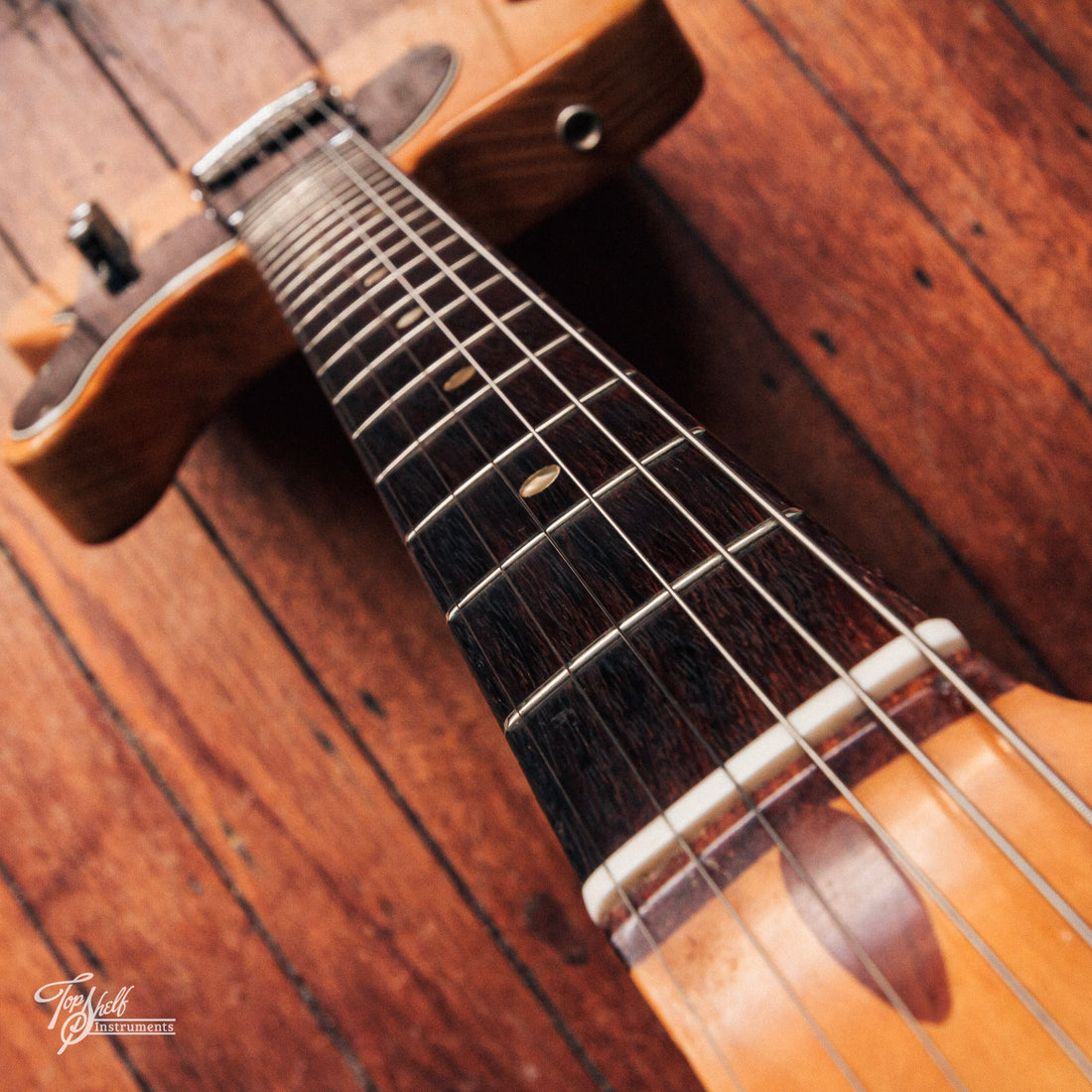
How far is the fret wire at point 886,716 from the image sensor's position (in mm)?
240

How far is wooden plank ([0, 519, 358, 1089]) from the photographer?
805mm

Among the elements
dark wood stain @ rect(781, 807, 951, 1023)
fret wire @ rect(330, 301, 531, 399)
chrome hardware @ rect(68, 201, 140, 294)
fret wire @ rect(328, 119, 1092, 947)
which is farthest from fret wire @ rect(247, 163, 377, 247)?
dark wood stain @ rect(781, 807, 951, 1023)

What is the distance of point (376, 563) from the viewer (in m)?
0.88

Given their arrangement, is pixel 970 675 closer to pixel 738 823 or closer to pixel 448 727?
pixel 738 823

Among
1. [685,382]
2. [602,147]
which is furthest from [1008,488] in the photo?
[602,147]

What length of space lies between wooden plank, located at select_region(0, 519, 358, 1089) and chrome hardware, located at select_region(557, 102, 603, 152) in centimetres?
79

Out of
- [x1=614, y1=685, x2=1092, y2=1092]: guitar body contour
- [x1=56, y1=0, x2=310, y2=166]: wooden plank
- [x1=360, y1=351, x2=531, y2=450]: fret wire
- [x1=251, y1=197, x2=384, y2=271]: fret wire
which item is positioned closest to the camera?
[x1=614, y1=685, x2=1092, y2=1092]: guitar body contour

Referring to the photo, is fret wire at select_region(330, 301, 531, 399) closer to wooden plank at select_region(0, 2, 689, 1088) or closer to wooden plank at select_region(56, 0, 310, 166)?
wooden plank at select_region(0, 2, 689, 1088)

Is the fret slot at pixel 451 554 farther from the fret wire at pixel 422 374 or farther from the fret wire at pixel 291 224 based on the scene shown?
the fret wire at pixel 291 224

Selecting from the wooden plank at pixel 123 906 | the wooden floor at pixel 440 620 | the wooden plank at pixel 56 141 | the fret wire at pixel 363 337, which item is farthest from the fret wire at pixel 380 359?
the wooden plank at pixel 56 141

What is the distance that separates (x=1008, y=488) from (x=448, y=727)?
61 centimetres

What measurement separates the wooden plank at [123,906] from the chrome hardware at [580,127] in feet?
2.60

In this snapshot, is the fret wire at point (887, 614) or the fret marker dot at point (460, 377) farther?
the fret marker dot at point (460, 377)

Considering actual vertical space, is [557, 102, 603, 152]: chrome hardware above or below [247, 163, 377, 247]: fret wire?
below
